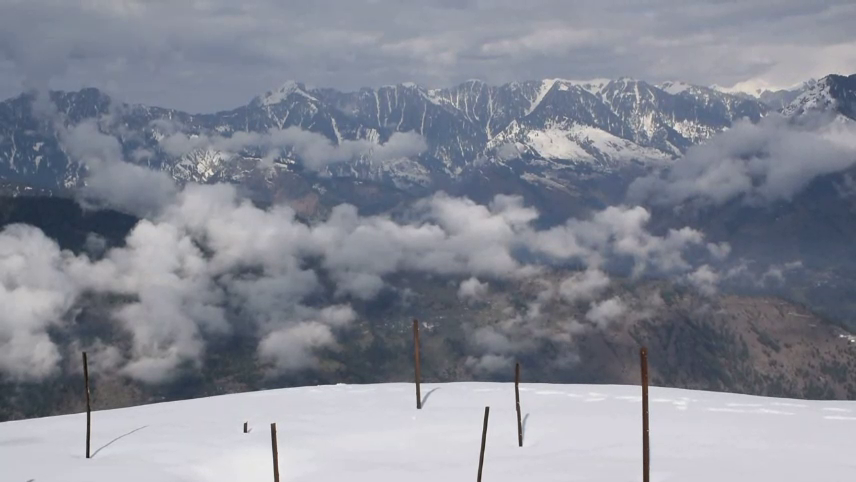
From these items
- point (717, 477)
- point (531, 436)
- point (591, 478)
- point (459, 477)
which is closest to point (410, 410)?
point (531, 436)

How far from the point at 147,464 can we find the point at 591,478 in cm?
1943

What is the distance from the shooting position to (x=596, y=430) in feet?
130

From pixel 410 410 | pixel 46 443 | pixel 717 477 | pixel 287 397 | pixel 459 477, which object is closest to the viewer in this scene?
pixel 717 477

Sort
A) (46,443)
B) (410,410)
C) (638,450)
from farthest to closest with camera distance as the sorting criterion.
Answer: (410,410) < (46,443) < (638,450)

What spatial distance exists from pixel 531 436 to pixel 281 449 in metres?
12.4

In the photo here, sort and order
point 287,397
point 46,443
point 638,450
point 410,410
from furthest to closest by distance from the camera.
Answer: point 287,397 → point 410,410 → point 46,443 → point 638,450

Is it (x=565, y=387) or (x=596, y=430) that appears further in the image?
(x=565, y=387)

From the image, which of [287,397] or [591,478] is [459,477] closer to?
[591,478]

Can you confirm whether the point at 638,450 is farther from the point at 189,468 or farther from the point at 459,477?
the point at 189,468

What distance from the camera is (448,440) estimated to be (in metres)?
39.0

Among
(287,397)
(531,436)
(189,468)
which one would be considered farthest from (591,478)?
(287,397)

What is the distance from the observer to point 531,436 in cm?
3922

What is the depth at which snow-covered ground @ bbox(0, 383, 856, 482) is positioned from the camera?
33.2m

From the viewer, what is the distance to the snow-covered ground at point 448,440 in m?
33.2
